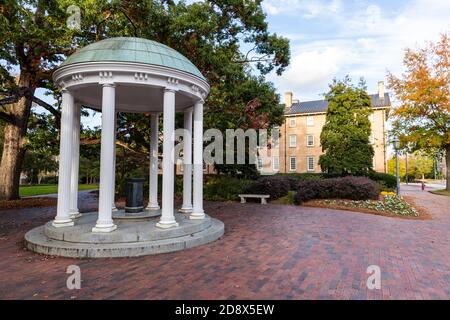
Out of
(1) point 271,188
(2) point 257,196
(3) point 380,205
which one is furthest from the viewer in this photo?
(1) point 271,188

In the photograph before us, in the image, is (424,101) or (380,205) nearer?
(380,205)

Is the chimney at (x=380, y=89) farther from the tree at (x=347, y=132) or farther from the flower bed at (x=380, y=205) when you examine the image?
the flower bed at (x=380, y=205)

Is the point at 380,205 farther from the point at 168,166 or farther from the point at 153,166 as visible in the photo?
the point at 168,166

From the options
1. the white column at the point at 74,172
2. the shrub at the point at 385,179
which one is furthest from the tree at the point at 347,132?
the white column at the point at 74,172

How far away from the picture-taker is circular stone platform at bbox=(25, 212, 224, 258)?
5.71m

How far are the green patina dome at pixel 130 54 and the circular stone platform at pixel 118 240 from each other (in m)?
3.96

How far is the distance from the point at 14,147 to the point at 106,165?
39.9 ft

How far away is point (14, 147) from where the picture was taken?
588 inches

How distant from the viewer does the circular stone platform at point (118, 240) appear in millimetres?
5711

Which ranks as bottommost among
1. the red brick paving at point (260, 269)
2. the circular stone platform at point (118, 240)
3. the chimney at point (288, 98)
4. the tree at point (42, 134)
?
the red brick paving at point (260, 269)

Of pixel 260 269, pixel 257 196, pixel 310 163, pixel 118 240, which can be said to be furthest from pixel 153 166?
pixel 310 163

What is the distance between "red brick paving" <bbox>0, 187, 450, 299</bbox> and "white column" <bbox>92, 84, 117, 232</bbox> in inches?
43.4

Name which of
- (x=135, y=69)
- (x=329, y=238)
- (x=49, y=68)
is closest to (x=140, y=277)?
(x=135, y=69)
